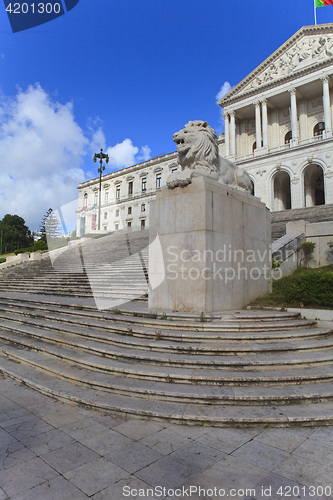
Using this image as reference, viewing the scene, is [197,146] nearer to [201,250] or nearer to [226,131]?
[201,250]

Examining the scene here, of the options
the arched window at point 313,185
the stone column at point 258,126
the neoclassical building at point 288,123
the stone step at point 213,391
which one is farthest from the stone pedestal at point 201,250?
the stone column at point 258,126

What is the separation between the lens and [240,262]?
715 cm

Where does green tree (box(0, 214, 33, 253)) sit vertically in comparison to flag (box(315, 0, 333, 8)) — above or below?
below

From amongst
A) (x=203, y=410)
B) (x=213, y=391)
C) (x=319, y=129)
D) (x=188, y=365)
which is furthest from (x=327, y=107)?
(x=203, y=410)

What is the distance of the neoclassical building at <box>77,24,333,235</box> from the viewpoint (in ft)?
118

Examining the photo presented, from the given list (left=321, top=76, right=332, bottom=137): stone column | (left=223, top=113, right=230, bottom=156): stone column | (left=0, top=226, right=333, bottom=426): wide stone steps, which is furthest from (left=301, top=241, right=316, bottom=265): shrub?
(left=223, top=113, right=230, bottom=156): stone column

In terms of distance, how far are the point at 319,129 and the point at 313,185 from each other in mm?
7092

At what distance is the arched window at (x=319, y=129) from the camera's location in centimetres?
3844

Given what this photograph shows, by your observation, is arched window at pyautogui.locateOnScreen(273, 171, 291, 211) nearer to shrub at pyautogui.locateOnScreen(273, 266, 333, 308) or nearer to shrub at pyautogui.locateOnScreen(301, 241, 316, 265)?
shrub at pyautogui.locateOnScreen(301, 241, 316, 265)

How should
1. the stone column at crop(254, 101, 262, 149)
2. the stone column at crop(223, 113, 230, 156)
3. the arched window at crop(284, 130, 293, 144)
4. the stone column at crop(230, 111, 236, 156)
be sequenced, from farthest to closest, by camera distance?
the stone column at crop(223, 113, 230, 156)
the stone column at crop(230, 111, 236, 156)
the arched window at crop(284, 130, 293, 144)
the stone column at crop(254, 101, 262, 149)

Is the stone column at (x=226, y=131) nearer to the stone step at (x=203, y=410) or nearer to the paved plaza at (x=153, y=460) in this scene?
the stone step at (x=203, y=410)

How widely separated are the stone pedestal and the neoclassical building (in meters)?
31.4

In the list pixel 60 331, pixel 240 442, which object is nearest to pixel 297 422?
pixel 240 442

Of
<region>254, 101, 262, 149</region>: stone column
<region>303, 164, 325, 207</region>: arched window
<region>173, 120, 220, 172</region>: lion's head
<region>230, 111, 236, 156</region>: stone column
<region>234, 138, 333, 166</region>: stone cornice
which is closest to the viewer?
<region>173, 120, 220, 172</region>: lion's head
